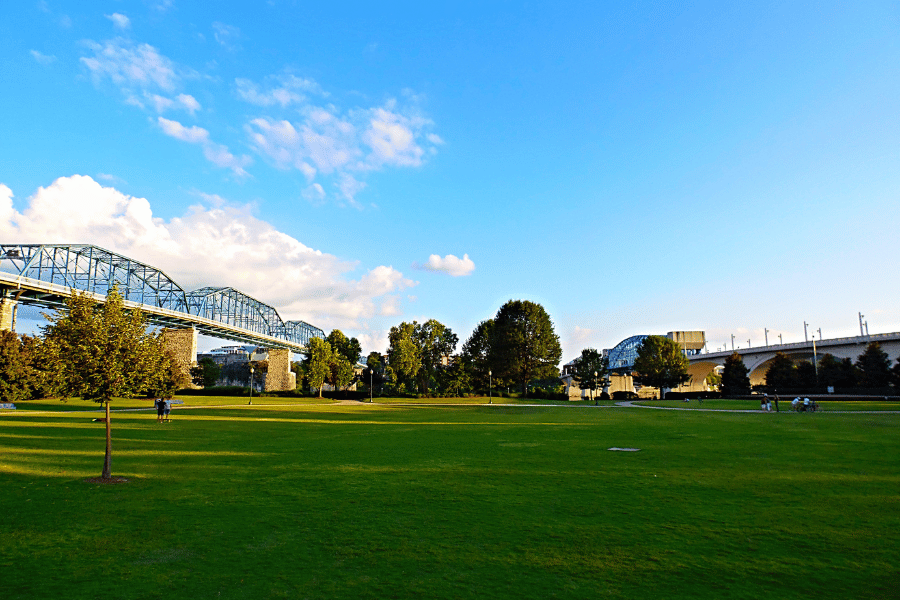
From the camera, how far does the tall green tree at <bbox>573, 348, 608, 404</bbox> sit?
77750mm

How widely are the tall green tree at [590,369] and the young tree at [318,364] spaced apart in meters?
41.7

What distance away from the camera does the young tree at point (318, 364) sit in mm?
82312

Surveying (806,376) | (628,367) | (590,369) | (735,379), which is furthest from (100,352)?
(628,367)

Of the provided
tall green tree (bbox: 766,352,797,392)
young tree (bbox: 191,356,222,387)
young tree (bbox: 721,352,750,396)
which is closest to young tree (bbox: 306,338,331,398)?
young tree (bbox: 191,356,222,387)

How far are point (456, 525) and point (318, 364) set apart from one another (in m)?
78.3

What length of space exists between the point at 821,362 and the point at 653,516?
87268mm

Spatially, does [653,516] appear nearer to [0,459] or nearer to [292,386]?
[0,459]

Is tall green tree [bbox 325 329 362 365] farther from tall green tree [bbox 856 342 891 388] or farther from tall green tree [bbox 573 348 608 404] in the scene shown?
tall green tree [bbox 856 342 891 388]

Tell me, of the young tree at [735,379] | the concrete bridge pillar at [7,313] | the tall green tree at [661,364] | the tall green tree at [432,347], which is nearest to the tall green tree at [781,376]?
the young tree at [735,379]

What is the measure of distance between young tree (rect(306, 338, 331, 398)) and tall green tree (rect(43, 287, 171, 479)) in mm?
70076

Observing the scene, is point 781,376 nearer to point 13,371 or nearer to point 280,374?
point 280,374

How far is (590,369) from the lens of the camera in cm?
7838

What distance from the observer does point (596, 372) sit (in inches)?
3172

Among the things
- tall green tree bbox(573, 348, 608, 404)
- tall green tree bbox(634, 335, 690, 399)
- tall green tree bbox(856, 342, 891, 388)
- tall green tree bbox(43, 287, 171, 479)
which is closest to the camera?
tall green tree bbox(43, 287, 171, 479)
